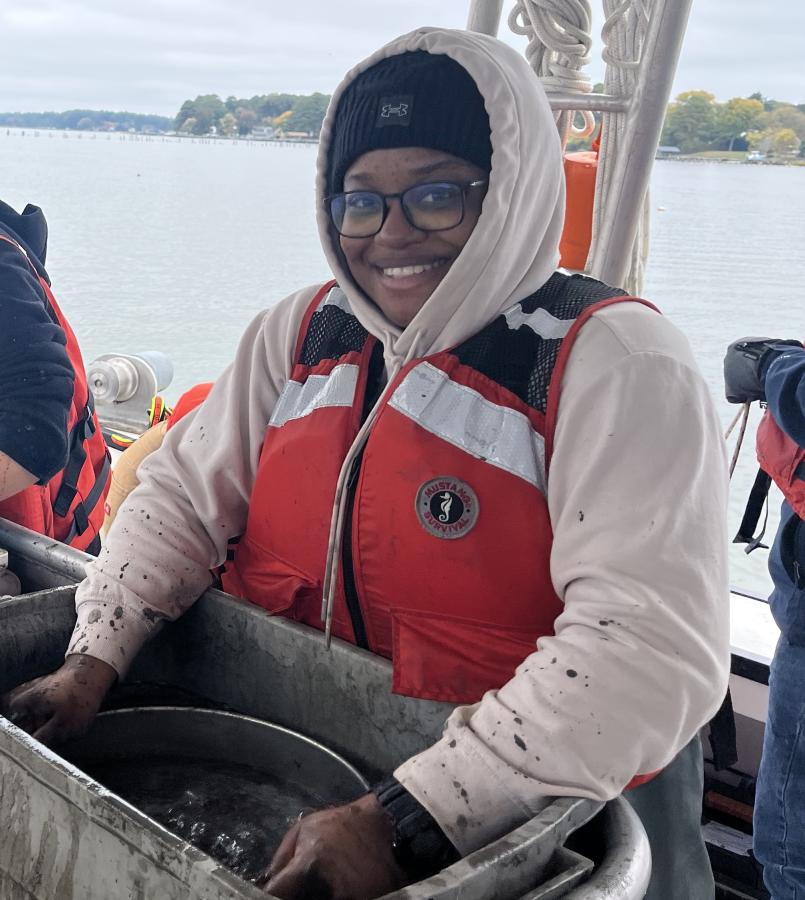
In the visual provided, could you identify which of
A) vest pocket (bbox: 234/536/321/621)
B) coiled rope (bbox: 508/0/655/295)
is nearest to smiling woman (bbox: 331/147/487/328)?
vest pocket (bbox: 234/536/321/621)

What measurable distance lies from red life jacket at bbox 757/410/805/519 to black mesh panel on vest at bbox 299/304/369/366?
0.81 metres

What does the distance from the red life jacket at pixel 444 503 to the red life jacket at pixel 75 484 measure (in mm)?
861

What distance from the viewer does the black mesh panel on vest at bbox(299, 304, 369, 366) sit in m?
1.30

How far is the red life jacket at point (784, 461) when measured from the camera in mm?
1595

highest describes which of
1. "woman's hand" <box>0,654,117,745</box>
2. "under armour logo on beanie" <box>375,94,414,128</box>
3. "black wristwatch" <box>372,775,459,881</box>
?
"under armour logo on beanie" <box>375,94,414,128</box>

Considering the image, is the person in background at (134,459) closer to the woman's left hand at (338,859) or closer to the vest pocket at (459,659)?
the vest pocket at (459,659)

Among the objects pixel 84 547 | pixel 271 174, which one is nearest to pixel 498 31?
pixel 84 547

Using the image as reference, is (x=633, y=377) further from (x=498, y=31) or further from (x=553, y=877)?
(x=498, y=31)

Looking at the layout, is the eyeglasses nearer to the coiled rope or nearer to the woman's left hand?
the woman's left hand

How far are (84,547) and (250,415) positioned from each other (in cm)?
89

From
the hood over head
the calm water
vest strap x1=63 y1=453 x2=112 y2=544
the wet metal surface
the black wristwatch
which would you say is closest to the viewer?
the black wristwatch

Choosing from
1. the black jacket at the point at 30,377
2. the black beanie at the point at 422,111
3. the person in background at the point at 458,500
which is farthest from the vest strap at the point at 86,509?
the black beanie at the point at 422,111

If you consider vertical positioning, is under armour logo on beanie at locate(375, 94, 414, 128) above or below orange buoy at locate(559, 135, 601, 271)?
above

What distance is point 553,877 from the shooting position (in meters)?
0.74
